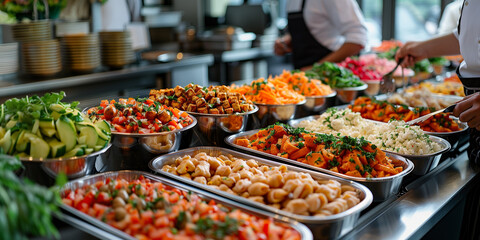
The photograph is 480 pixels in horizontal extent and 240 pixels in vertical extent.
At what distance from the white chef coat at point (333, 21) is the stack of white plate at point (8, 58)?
2.17m

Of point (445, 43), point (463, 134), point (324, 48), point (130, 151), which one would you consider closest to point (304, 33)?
point (324, 48)

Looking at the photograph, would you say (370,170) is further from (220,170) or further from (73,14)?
(73,14)

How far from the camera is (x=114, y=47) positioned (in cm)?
403

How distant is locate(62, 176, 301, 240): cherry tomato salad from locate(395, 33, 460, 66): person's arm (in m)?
1.87

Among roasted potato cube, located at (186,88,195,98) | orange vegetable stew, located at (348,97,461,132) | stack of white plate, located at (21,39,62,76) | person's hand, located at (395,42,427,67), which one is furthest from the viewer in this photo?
stack of white plate, located at (21,39,62,76)

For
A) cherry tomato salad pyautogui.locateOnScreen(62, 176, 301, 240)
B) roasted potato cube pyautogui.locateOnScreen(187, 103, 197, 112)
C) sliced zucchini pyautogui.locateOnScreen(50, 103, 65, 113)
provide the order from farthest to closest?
roasted potato cube pyautogui.locateOnScreen(187, 103, 197, 112), sliced zucchini pyautogui.locateOnScreen(50, 103, 65, 113), cherry tomato salad pyautogui.locateOnScreen(62, 176, 301, 240)

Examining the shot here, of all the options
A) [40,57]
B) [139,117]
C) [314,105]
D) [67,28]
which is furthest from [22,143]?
[67,28]

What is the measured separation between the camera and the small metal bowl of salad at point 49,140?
1.42m

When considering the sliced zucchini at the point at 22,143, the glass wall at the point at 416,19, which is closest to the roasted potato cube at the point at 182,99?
the sliced zucchini at the point at 22,143

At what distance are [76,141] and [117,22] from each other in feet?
13.8

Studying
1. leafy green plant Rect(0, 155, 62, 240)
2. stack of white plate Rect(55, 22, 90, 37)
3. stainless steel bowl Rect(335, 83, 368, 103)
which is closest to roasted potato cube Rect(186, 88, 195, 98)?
stainless steel bowl Rect(335, 83, 368, 103)

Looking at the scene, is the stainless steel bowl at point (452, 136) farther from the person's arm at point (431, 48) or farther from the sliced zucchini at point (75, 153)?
the sliced zucchini at point (75, 153)

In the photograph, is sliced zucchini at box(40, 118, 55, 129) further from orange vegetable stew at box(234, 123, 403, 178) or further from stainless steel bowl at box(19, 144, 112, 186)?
orange vegetable stew at box(234, 123, 403, 178)

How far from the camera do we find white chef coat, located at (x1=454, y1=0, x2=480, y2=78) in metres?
2.17
